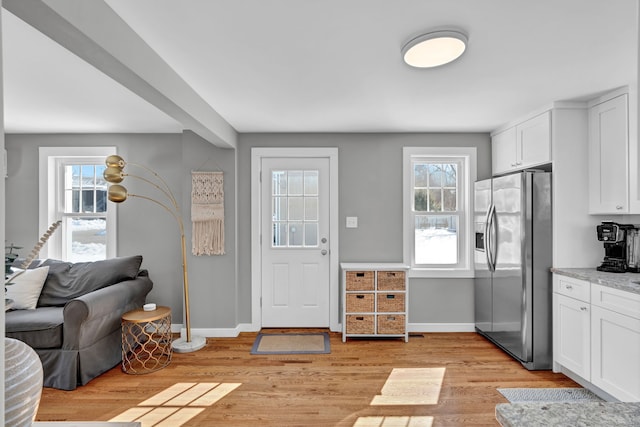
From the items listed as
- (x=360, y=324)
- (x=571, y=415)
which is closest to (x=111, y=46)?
(x=571, y=415)

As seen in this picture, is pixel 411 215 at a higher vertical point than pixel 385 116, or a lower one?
lower

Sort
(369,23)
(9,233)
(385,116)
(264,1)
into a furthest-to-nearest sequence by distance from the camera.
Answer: (9,233)
(385,116)
(369,23)
(264,1)

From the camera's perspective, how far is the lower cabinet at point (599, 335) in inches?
92.8

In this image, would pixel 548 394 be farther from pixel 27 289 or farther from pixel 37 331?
pixel 27 289

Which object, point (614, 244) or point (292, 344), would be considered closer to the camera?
point (614, 244)

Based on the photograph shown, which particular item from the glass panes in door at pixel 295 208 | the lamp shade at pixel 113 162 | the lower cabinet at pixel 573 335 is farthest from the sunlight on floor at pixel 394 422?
the lamp shade at pixel 113 162

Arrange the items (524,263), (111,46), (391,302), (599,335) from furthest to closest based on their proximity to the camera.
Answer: (391,302), (524,263), (599,335), (111,46)

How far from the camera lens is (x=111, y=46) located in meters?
1.62

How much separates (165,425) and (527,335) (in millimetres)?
2946

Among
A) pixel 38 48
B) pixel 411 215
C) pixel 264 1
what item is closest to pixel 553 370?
pixel 411 215

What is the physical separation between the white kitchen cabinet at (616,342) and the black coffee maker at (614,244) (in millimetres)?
404

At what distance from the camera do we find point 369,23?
1815 millimetres

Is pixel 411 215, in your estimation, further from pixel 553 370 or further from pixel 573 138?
pixel 553 370

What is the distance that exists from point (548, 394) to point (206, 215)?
11.5 ft
